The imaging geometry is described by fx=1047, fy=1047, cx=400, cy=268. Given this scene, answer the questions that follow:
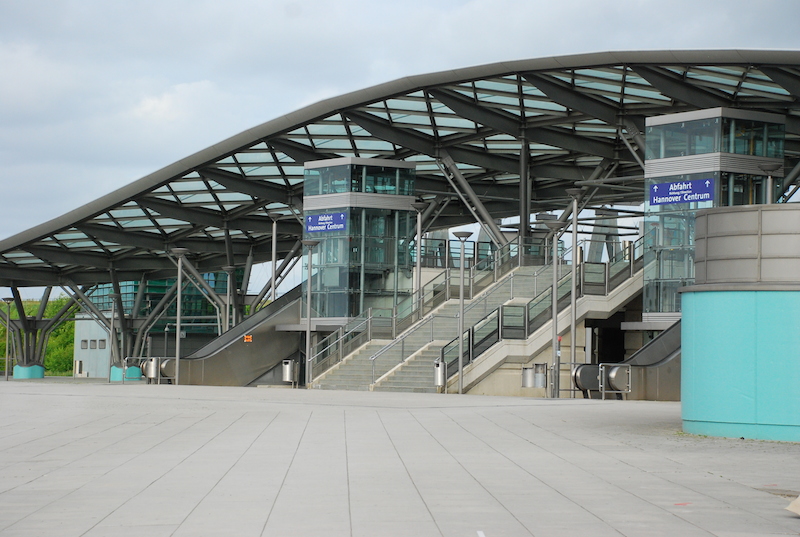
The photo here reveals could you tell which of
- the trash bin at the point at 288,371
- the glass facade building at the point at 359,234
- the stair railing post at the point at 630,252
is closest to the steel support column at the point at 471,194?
the glass facade building at the point at 359,234

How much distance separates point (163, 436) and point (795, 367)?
321 inches

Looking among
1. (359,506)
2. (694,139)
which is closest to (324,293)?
(694,139)

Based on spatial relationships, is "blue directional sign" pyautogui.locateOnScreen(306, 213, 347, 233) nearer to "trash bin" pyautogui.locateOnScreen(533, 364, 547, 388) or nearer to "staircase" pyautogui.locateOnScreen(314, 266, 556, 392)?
"staircase" pyautogui.locateOnScreen(314, 266, 556, 392)

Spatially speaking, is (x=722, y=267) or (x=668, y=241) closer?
(x=722, y=267)

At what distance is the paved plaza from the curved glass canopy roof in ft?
54.3

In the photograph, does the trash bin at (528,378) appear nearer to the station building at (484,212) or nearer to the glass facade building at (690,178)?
the station building at (484,212)

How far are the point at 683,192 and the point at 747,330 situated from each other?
60.4 feet

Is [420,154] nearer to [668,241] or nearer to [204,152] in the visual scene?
[204,152]

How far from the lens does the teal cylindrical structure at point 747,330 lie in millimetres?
13367

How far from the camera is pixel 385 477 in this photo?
956 cm

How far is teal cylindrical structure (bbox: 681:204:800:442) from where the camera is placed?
43.9 feet

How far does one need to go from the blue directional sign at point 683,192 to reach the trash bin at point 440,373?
892cm

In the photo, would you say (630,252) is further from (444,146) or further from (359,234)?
(444,146)

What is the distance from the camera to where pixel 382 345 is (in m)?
34.7
